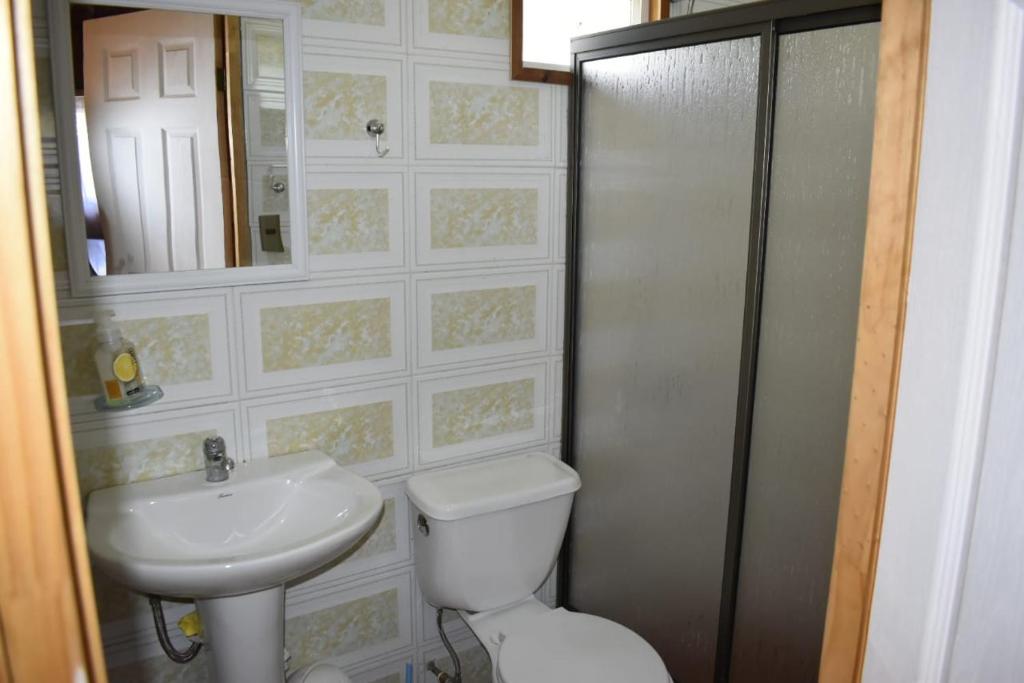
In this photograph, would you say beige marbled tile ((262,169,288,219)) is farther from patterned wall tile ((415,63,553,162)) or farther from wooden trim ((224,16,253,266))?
patterned wall tile ((415,63,553,162))

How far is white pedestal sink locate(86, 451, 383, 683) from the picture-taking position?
57.8 inches

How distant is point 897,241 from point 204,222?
1491 mm

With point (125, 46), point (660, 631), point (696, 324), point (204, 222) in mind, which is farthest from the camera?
point (660, 631)

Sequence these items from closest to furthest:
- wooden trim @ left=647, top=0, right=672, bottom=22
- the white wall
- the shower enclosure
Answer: the white wall < the shower enclosure < wooden trim @ left=647, top=0, right=672, bottom=22

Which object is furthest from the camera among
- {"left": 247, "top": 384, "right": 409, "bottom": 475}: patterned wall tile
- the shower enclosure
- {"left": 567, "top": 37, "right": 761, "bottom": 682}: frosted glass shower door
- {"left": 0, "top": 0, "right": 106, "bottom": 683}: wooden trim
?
{"left": 247, "top": 384, "right": 409, "bottom": 475}: patterned wall tile

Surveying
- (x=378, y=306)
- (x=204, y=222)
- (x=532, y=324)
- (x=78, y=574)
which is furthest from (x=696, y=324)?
(x=78, y=574)

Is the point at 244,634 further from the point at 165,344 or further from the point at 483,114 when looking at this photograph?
the point at 483,114

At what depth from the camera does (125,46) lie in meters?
1.62

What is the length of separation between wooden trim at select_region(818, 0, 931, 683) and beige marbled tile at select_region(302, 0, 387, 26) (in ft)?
4.70

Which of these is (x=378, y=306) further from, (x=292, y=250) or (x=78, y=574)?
(x=78, y=574)

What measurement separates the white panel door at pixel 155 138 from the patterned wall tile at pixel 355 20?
23 centimetres

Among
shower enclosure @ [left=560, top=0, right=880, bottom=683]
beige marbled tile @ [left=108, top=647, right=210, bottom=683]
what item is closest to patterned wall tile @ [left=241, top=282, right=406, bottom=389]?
shower enclosure @ [left=560, top=0, right=880, bottom=683]

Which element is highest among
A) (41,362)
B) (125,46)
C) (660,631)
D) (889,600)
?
(125,46)

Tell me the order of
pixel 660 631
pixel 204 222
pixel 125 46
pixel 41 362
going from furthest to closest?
1. pixel 660 631
2. pixel 204 222
3. pixel 125 46
4. pixel 41 362
